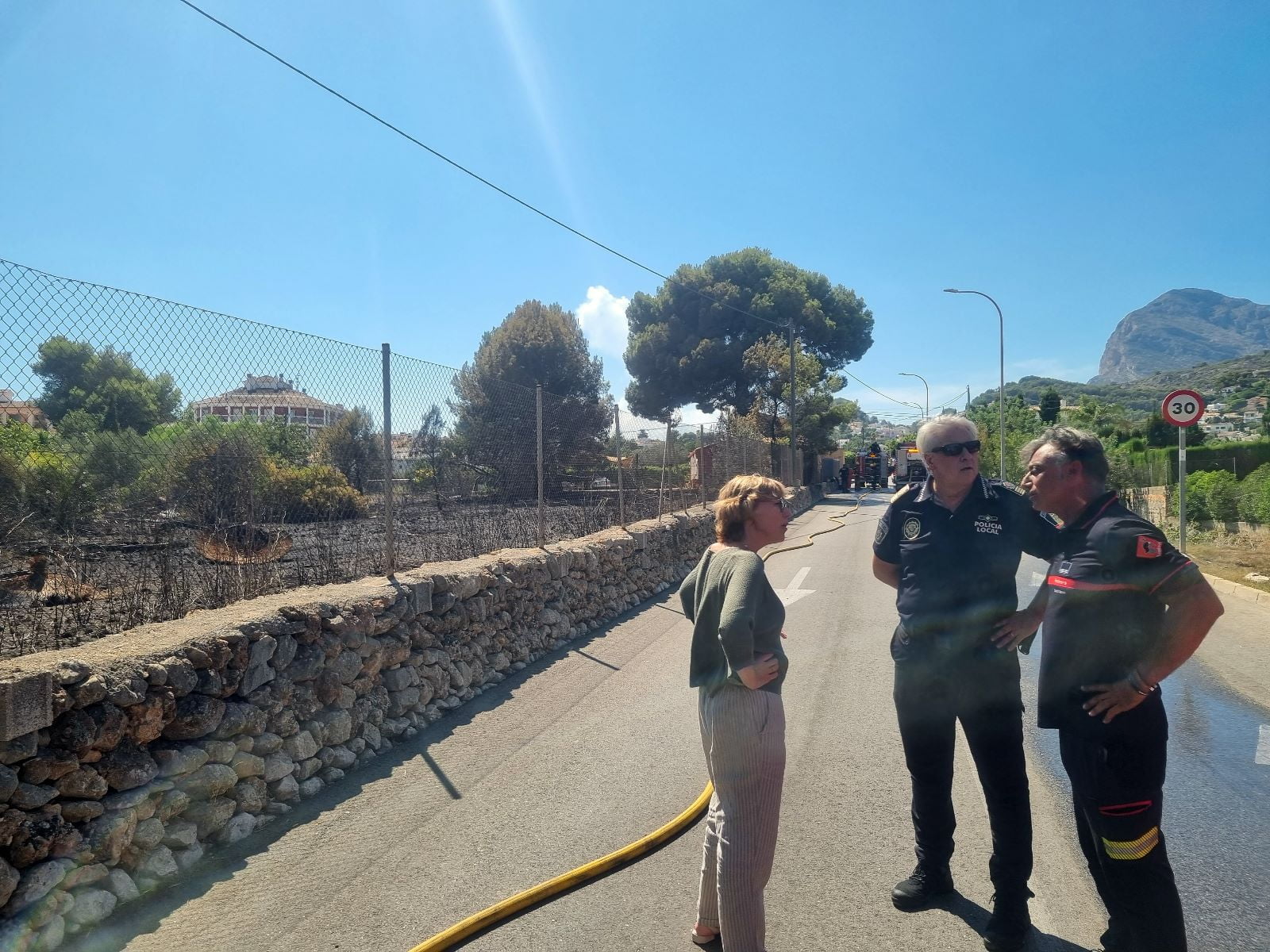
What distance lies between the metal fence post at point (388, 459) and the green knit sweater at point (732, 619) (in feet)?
12.0

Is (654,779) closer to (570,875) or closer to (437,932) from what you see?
(570,875)

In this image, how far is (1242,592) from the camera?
11.3m

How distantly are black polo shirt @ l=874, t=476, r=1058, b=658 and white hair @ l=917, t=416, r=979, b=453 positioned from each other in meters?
0.20

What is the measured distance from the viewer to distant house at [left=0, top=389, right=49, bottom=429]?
3.89 metres

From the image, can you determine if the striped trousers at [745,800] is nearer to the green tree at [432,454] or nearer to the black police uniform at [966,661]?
the black police uniform at [966,661]

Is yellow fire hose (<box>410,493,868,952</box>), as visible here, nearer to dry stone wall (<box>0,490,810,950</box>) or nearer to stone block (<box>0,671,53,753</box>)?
dry stone wall (<box>0,490,810,950</box>)

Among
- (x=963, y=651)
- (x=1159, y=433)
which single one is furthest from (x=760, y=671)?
(x=1159, y=433)

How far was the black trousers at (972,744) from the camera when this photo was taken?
10.4 feet

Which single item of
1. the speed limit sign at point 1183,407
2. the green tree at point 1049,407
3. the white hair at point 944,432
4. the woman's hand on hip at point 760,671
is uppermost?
the green tree at point 1049,407

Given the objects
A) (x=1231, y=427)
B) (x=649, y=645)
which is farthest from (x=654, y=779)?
(x=1231, y=427)

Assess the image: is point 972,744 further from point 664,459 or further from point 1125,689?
point 664,459

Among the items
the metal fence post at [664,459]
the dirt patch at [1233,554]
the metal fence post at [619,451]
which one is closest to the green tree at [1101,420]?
the dirt patch at [1233,554]

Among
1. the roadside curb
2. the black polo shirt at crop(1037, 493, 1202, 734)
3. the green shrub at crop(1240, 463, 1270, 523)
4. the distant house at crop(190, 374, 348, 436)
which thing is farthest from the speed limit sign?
the distant house at crop(190, 374, 348, 436)

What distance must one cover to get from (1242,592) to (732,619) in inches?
455
